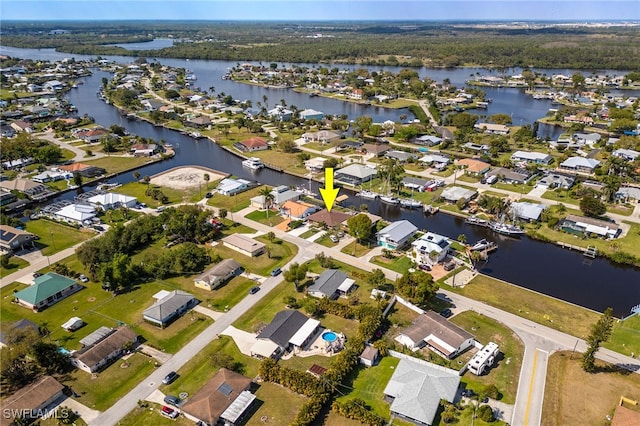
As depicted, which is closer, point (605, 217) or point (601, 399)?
point (601, 399)

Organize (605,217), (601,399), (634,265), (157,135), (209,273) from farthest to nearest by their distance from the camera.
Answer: (157,135) < (605,217) < (634,265) < (209,273) < (601,399)

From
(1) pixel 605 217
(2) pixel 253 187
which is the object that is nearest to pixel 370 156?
(2) pixel 253 187

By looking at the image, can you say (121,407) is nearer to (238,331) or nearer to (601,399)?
(238,331)

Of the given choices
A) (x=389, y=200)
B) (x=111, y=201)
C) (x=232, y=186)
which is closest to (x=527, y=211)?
(x=389, y=200)

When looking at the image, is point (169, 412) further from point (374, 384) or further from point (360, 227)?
point (360, 227)

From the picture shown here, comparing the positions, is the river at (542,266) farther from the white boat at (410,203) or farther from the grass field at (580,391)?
the grass field at (580,391)

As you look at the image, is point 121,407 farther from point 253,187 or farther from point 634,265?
point 634,265

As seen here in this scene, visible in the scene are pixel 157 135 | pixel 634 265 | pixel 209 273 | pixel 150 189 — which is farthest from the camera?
pixel 157 135
